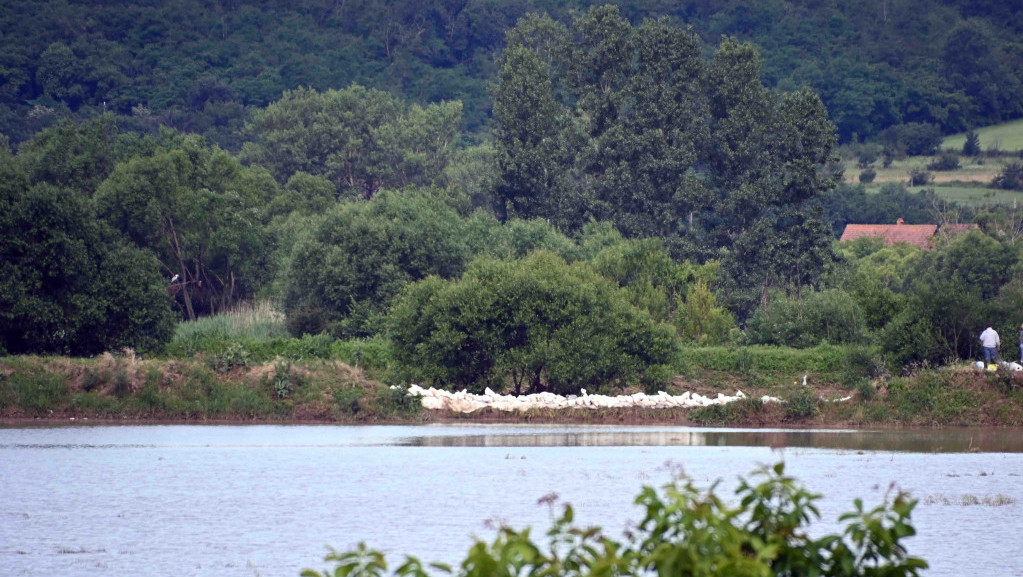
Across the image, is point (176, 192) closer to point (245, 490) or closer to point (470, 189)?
point (470, 189)

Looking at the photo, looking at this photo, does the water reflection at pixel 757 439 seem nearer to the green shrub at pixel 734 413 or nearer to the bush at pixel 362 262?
the green shrub at pixel 734 413

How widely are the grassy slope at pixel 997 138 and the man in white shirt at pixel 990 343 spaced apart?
11558 cm

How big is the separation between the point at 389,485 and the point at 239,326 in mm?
34625

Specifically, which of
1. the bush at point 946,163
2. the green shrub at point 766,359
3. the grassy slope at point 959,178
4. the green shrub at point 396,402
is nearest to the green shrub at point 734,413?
the green shrub at point 396,402

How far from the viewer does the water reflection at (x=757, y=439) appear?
31.6 metres

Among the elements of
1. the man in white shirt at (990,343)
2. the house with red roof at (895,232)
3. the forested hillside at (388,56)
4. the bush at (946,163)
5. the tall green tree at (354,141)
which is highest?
the forested hillside at (388,56)

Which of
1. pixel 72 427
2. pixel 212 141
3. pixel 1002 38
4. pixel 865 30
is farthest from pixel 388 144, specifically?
pixel 1002 38

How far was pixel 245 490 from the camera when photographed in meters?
23.5

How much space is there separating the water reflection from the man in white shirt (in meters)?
2.69

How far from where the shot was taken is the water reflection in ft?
104

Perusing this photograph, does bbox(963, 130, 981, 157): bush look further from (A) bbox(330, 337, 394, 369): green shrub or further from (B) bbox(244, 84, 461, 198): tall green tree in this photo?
(A) bbox(330, 337, 394, 369): green shrub

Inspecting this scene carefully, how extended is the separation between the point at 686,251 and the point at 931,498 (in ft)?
168

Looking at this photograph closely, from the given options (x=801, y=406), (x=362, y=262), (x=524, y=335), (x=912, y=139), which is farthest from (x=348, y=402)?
(x=912, y=139)

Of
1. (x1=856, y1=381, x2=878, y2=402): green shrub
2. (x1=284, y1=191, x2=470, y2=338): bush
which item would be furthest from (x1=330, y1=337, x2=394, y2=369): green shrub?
(x1=856, y1=381, x2=878, y2=402): green shrub
